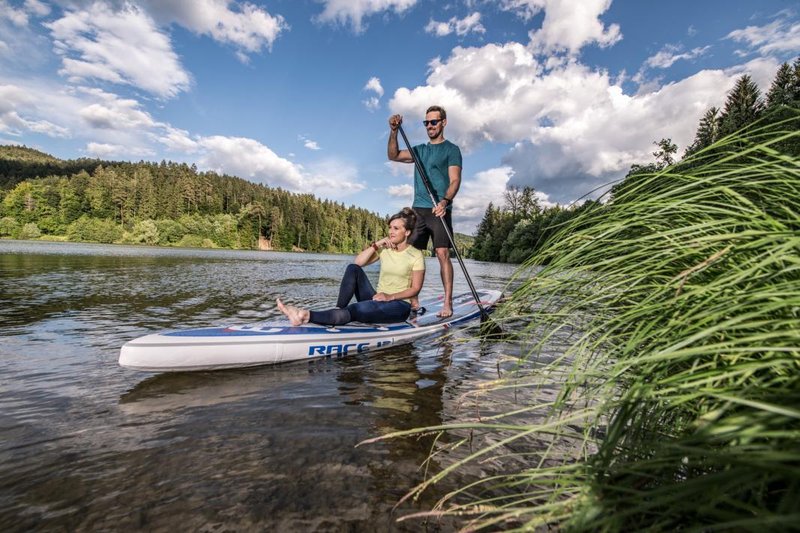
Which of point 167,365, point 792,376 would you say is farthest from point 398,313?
point 792,376

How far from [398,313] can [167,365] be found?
124 inches

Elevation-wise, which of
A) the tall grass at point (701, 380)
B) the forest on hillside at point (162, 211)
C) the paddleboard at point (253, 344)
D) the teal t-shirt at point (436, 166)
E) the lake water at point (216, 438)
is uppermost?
the forest on hillside at point (162, 211)

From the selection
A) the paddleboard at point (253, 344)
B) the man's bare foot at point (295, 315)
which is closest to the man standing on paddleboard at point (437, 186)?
the paddleboard at point (253, 344)

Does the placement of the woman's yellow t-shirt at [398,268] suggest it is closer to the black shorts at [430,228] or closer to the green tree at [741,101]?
the black shorts at [430,228]

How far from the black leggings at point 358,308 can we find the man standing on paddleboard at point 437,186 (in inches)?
52.7

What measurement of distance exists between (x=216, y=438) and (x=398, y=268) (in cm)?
368

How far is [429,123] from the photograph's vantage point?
680 cm

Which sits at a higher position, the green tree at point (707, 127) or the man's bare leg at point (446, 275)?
the green tree at point (707, 127)

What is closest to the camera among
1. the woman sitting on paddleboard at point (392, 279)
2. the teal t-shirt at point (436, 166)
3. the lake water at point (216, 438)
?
the lake water at point (216, 438)

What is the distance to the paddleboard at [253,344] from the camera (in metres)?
3.98

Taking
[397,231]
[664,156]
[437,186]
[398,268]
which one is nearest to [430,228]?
[437,186]

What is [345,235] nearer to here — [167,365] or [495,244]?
[495,244]

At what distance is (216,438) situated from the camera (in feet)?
9.21

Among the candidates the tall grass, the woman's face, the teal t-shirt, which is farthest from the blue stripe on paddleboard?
the tall grass
